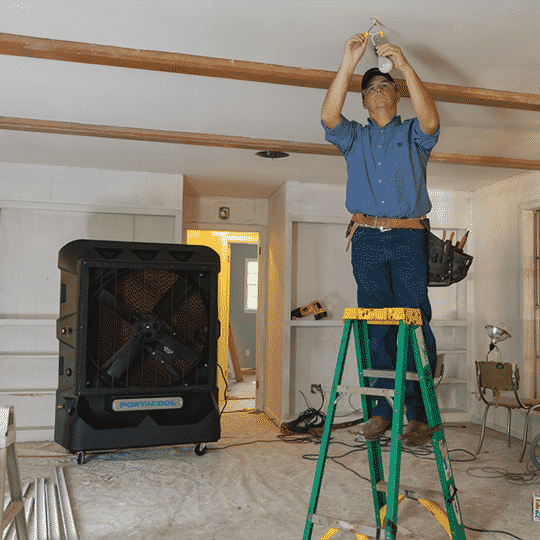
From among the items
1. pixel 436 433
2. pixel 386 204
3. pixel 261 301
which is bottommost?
pixel 436 433

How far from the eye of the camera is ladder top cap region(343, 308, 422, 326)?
1.72 m

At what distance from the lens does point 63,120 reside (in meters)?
3.34

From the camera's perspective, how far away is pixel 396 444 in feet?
5.17

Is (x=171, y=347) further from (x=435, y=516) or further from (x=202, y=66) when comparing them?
(x=435, y=516)

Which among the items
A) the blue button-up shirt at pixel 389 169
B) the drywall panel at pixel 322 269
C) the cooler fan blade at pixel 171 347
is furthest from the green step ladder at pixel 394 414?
the drywall panel at pixel 322 269

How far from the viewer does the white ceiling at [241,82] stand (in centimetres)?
205

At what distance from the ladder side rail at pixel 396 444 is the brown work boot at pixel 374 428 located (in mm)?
165

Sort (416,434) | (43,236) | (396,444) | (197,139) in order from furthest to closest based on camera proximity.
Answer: (43,236) < (197,139) < (416,434) < (396,444)

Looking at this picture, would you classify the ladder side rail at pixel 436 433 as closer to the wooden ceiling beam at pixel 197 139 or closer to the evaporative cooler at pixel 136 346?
the evaporative cooler at pixel 136 346

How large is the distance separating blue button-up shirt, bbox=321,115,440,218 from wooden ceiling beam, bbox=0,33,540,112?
0.59 m

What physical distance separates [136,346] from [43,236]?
5.86 feet

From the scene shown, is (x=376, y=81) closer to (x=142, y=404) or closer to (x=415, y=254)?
(x=415, y=254)

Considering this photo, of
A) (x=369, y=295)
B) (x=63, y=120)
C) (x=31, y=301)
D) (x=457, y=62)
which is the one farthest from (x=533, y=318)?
(x=31, y=301)

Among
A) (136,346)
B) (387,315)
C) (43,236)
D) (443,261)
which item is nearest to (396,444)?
(387,315)
